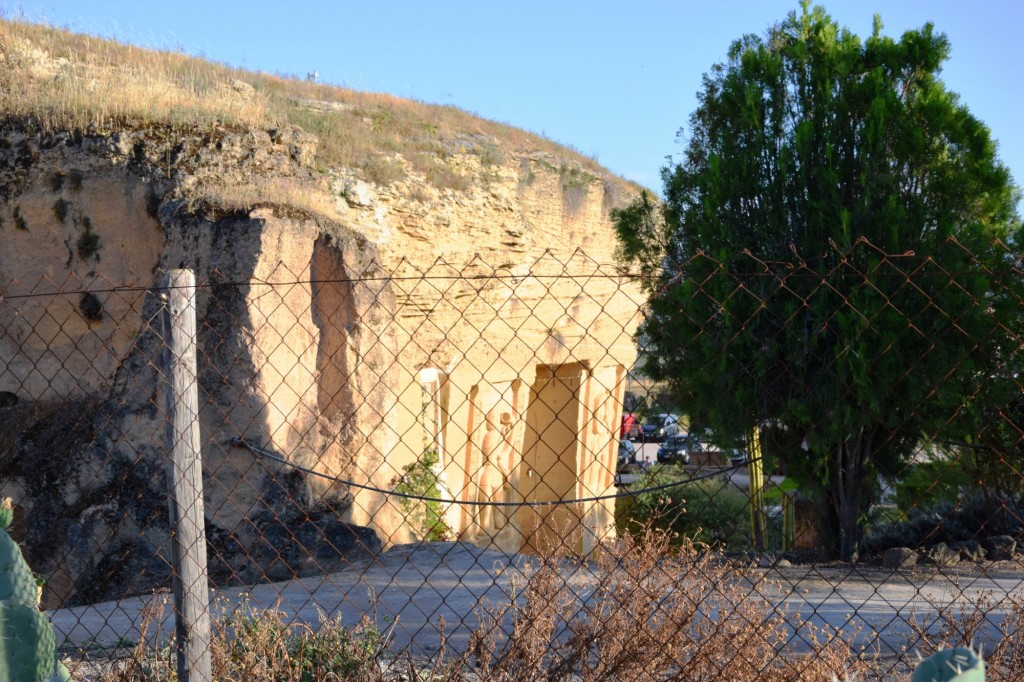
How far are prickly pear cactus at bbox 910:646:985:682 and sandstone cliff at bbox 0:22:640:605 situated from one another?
4037 mm

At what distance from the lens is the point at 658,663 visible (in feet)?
12.5

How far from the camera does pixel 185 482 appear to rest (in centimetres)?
365

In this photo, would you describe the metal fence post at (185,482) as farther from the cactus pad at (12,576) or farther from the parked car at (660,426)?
the parked car at (660,426)

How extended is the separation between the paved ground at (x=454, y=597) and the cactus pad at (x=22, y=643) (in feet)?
7.52

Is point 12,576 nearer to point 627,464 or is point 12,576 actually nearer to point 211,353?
point 627,464

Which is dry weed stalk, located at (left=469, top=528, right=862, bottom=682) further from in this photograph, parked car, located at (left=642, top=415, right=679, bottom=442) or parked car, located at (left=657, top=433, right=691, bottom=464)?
parked car, located at (left=657, top=433, right=691, bottom=464)

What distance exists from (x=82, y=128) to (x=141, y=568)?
4.35 m

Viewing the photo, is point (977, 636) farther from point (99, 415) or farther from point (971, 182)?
A: point (99, 415)

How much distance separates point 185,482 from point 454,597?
129 inches

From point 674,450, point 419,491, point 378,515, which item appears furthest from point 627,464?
point 419,491

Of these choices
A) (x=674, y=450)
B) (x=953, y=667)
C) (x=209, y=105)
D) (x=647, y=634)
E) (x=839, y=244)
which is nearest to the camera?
(x=953, y=667)

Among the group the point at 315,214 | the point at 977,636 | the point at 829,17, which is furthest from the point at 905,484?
the point at 315,214

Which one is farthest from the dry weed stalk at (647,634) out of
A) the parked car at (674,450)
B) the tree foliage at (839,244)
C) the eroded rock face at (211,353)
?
the tree foliage at (839,244)

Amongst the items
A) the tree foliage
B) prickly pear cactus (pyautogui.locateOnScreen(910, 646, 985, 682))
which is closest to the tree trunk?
the tree foliage
